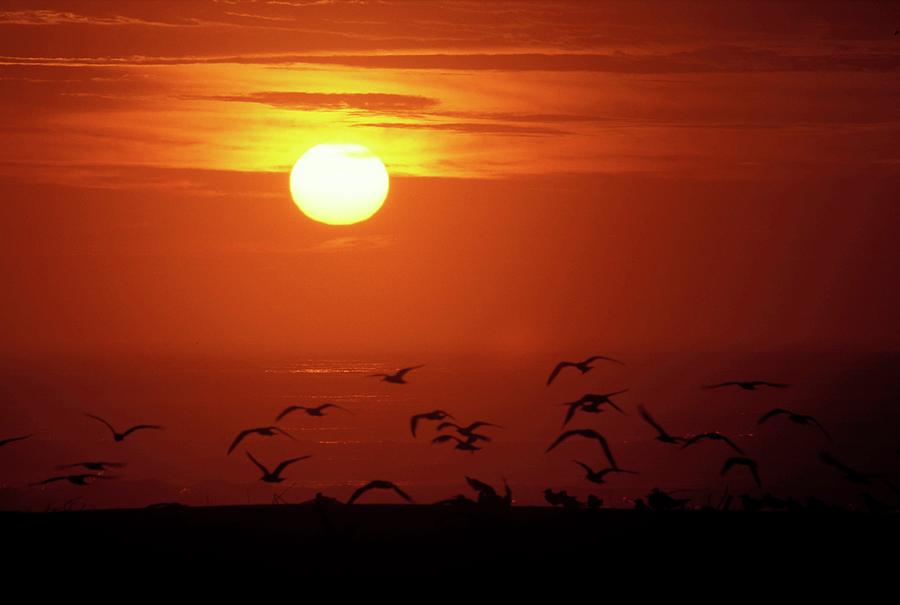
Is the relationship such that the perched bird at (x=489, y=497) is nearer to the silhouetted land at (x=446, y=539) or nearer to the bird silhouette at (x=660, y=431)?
the silhouetted land at (x=446, y=539)

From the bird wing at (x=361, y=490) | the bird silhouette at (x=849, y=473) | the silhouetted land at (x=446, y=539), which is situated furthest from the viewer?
the bird silhouette at (x=849, y=473)

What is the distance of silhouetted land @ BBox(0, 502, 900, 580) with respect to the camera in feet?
31.4

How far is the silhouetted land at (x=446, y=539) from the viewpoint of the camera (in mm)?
9586

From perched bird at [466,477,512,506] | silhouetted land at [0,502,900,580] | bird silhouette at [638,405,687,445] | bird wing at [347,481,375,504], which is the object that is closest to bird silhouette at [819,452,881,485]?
silhouetted land at [0,502,900,580]

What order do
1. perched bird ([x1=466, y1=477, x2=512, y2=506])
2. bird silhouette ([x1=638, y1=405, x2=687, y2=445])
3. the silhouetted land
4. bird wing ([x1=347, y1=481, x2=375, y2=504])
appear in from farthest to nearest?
bird silhouette ([x1=638, y1=405, x2=687, y2=445])
perched bird ([x1=466, y1=477, x2=512, y2=506])
bird wing ([x1=347, y1=481, x2=375, y2=504])
the silhouetted land

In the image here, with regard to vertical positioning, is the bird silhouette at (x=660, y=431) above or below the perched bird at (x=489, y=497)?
above

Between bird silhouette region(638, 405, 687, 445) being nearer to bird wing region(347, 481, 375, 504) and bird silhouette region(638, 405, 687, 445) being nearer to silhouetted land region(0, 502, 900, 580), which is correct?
silhouetted land region(0, 502, 900, 580)

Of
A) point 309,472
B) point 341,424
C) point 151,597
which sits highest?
point 341,424

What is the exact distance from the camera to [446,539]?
10.2m

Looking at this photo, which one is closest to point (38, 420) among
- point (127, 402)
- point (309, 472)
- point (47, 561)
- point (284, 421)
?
point (127, 402)

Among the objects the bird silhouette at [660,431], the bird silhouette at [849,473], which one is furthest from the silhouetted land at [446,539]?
the bird silhouette at [660,431]

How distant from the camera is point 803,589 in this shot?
9.18m

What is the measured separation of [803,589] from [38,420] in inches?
6589

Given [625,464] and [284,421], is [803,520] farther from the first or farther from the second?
[284,421]
